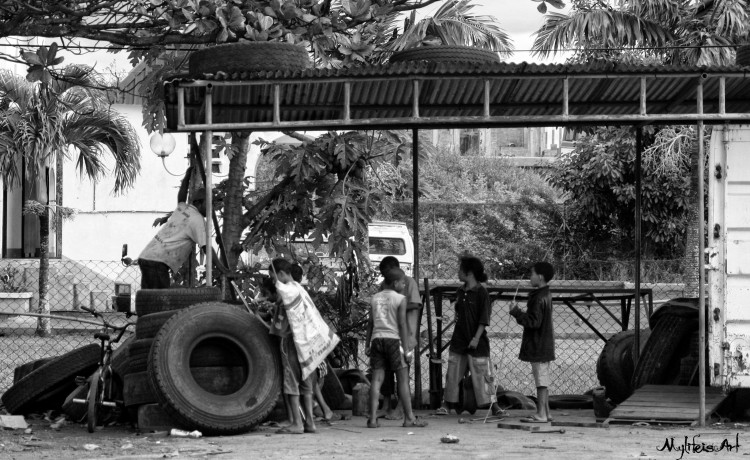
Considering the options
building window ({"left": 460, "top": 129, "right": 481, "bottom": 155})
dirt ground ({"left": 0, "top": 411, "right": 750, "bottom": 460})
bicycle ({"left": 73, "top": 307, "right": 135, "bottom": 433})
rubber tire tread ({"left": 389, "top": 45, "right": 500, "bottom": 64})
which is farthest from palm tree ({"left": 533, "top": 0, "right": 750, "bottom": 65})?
building window ({"left": 460, "top": 129, "right": 481, "bottom": 155})

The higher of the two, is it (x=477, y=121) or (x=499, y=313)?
(x=477, y=121)

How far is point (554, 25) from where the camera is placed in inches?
905

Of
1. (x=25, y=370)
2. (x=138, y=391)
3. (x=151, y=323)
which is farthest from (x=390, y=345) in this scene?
(x=25, y=370)

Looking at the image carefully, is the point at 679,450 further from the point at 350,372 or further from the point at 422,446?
the point at 350,372

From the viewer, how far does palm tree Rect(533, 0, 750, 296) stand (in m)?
20.6

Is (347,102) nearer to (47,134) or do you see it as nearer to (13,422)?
(13,422)

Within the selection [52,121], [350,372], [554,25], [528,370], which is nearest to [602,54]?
[554,25]

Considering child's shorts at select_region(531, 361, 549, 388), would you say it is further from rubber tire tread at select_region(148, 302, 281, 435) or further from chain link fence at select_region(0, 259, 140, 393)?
chain link fence at select_region(0, 259, 140, 393)

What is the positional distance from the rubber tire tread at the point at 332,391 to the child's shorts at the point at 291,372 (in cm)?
133

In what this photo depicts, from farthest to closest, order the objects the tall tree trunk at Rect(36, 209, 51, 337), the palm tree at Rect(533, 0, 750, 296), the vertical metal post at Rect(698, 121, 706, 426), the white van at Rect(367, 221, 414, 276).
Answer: the white van at Rect(367, 221, 414, 276)
the palm tree at Rect(533, 0, 750, 296)
the tall tree trunk at Rect(36, 209, 51, 337)
the vertical metal post at Rect(698, 121, 706, 426)

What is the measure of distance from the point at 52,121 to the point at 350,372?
9.90m

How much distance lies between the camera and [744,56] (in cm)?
995

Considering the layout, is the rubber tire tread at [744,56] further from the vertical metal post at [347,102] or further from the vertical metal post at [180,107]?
the vertical metal post at [180,107]

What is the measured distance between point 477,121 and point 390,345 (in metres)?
2.13
